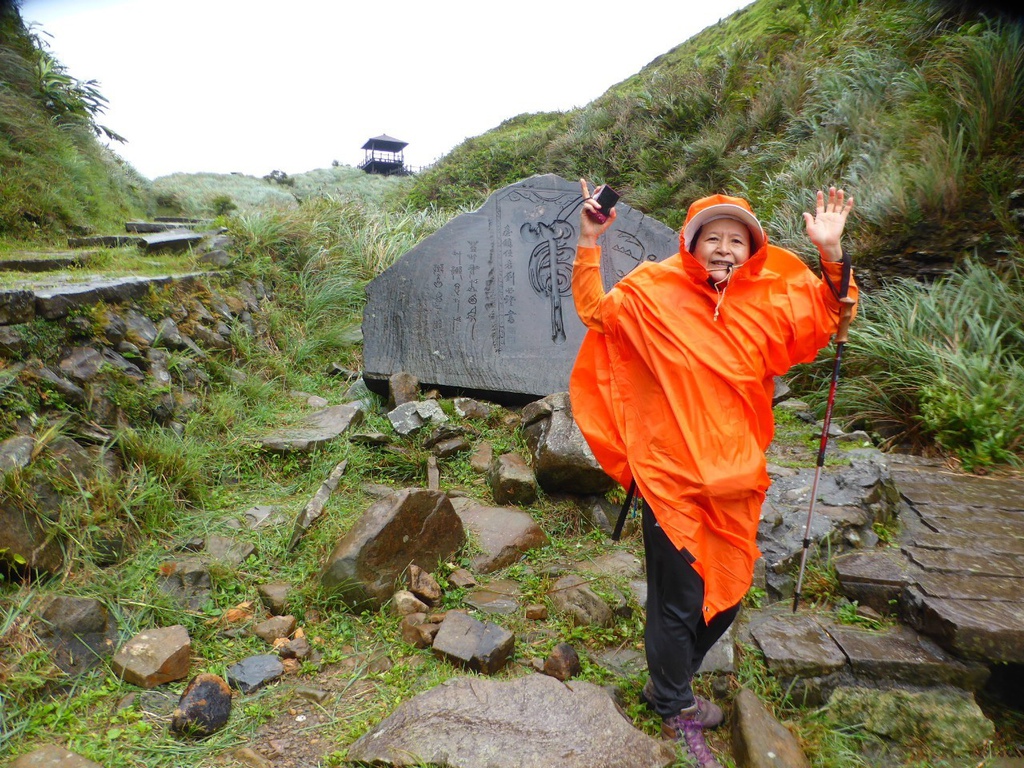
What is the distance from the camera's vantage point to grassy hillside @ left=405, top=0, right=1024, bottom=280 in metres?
4.68

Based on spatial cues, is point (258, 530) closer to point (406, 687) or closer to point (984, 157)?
point (406, 687)

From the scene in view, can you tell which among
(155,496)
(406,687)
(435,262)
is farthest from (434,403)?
(406,687)

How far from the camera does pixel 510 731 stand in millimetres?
2006

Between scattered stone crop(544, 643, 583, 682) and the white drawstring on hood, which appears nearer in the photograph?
the white drawstring on hood

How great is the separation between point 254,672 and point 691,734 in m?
1.59

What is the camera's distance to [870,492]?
3.15m

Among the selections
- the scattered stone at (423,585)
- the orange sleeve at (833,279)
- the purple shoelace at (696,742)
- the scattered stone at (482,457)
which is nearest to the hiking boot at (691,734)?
the purple shoelace at (696,742)

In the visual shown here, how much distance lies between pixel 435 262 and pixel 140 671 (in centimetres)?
351

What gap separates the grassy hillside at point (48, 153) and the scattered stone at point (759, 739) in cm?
647

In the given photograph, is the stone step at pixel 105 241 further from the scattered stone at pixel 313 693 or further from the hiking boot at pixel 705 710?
the hiking boot at pixel 705 710

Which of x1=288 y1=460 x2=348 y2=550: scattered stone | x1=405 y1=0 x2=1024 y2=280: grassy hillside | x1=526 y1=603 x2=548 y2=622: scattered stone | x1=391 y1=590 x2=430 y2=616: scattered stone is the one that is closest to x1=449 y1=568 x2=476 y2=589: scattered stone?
x1=391 y1=590 x2=430 y2=616: scattered stone

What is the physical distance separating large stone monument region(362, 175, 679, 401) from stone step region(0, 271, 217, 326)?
157 cm

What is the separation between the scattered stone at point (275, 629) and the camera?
260cm

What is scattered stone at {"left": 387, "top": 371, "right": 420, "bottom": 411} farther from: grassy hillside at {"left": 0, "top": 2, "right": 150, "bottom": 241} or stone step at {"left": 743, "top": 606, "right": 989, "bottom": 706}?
grassy hillside at {"left": 0, "top": 2, "right": 150, "bottom": 241}
